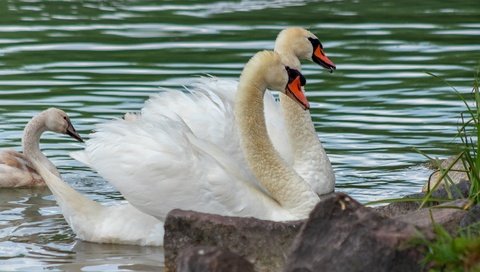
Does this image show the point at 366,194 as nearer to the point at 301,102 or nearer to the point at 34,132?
the point at 301,102

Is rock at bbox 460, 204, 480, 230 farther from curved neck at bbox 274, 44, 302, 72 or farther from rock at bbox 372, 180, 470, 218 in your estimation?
curved neck at bbox 274, 44, 302, 72

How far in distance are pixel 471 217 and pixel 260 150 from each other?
96.6 inches

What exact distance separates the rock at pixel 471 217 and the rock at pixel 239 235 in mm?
1026

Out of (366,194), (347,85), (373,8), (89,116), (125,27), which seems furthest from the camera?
(373,8)

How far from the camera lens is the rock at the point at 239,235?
7.76 metres

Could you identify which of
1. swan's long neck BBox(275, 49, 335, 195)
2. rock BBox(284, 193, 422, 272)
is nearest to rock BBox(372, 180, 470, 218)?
rock BBox(284, 193, 422, 272)

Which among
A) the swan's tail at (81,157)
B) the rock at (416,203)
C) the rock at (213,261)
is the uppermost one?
the rock at (213,261)

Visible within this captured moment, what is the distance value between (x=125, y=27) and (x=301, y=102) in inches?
379

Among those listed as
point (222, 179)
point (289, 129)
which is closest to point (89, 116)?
point (289, 129)

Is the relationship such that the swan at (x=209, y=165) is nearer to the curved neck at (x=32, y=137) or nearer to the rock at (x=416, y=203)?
the rock at (x=416, y=203)

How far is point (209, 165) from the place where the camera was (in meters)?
9.12

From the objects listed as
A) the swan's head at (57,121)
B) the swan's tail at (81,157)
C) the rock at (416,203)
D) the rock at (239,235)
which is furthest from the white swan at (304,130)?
the rock at (239,235)

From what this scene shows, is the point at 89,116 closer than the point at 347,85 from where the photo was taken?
Yes

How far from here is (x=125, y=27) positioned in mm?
18984
